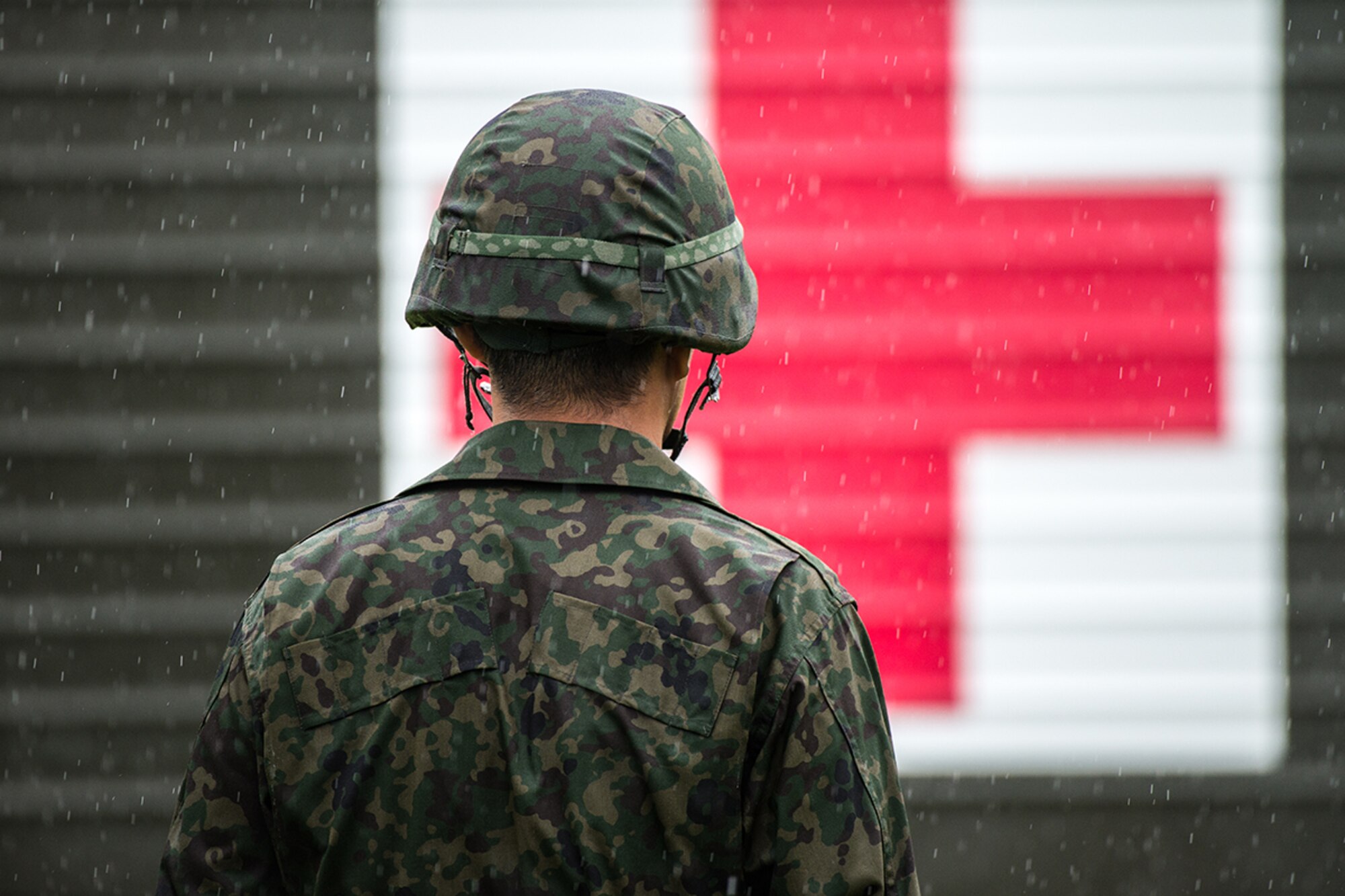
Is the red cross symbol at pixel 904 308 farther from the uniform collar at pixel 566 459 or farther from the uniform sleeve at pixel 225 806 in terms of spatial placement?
the uniform sleeve at pixel 225 806

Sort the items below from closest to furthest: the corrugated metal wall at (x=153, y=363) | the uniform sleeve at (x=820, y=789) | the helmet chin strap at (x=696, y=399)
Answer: the uniform sleeve at (x=820, y=789) → the helmet chin strap at (x=696, y=399) → the corrugated metal wall at (x=153, y=363)

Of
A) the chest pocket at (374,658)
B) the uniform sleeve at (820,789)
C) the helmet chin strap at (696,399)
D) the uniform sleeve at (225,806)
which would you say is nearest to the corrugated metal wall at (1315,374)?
the helmet chin strap at (696,399)

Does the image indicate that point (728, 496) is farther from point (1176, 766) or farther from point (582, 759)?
point (582, 759)

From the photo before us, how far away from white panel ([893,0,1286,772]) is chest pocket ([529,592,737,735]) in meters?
1.77

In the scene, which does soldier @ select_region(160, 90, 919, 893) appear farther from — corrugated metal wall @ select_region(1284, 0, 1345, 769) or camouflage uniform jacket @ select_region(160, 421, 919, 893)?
corrugated metal wall @ select_region(1284, 0, 1345, 769)

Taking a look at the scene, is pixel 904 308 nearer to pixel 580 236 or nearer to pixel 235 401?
pixel 235 401

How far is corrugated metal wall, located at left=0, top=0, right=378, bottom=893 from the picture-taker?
107 inches

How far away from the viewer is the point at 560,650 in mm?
1079

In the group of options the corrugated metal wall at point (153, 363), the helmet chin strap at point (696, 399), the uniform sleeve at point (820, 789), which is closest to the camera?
the uniform sleeve at point (820, 789)

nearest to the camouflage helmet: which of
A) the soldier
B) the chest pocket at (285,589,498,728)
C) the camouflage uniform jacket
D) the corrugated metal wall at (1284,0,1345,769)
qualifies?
the soldier

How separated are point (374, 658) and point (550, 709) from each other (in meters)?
0.17

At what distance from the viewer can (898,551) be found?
108 inches

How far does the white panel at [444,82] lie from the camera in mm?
2734

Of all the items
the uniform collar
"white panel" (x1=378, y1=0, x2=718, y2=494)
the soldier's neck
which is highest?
"white panel" (x1=378, y1=0, x2=718, y2=494)
